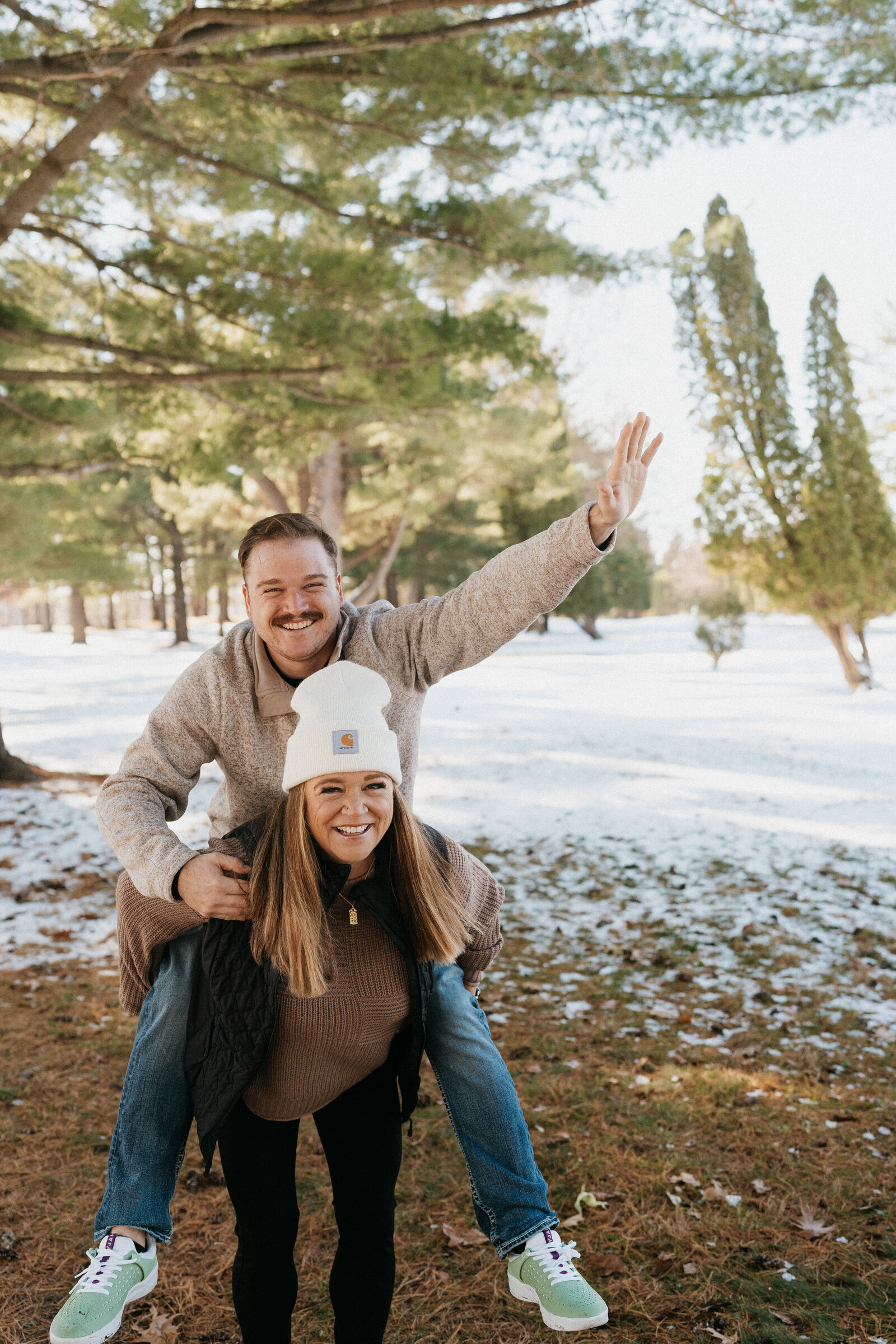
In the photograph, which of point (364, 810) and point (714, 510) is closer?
point (364, 810)

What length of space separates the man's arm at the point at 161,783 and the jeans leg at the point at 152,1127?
27 cm

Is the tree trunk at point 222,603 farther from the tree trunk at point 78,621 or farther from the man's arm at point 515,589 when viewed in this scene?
the man's arm at point 515,589

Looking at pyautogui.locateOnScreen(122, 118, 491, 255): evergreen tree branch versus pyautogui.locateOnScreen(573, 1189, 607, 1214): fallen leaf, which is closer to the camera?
pyautogui.locateOnScreen(573, 1189, 607, 1214): fallen leaf

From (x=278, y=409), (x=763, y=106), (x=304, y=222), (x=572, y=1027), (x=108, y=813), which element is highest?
(x=304, y=222)

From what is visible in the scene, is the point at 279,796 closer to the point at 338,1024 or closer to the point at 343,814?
the point at 343,814

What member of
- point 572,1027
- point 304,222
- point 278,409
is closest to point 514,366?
point 278,409

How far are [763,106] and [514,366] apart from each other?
7.79 feet

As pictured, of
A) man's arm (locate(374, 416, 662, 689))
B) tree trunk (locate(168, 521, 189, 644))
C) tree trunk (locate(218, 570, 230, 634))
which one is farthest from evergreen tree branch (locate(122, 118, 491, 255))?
tree trunk (locate(218, 570, 230, 634))

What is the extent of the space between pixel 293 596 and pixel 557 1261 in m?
1.43

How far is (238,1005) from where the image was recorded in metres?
1.90

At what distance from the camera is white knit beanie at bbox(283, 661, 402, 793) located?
1919mm

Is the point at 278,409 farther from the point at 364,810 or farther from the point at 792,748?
the point at 792,748

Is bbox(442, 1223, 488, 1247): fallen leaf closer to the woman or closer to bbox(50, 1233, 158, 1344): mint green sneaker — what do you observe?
the woman

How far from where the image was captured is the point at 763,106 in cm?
541
